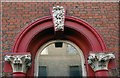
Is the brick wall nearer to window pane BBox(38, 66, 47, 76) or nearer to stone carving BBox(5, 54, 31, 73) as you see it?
stone carving BBox(5, 54, 31, 73)

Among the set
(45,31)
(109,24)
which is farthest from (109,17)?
(45,31)

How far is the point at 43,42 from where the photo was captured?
840cm

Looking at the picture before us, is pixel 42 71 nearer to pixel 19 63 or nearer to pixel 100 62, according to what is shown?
pixel 19 63

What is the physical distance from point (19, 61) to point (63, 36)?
1.55 m

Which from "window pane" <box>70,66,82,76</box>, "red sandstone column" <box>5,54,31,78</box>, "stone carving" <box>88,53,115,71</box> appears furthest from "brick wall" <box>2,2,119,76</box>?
"window pane" <box>70,66,82,76</box>

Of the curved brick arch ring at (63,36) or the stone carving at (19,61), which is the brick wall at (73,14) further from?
the stone carving at (19,61)

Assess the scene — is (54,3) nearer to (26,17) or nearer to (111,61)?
(26,17)

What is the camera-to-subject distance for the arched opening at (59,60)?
8008 millimetres

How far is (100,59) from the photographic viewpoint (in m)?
7.71

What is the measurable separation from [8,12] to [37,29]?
0.97 meters

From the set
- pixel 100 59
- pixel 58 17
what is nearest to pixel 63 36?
pixel 58 17

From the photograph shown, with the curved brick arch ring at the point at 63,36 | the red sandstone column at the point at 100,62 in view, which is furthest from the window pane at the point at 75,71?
the red sandstone column at the point at 100,62

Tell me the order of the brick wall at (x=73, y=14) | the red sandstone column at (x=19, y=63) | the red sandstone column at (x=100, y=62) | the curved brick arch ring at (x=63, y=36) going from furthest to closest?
the brick wall at (x=73, y=14), the curved brick arch ring at (x=63, y=36), the red sandstone column at (x=100, y=62), the red sandstone column at (x=19, y=63)

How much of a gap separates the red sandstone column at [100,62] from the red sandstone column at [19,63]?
162 centimetres
